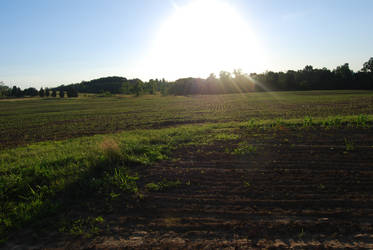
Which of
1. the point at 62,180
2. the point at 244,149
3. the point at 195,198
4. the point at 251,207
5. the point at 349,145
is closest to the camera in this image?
the point at 251,207

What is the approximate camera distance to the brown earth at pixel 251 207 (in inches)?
131

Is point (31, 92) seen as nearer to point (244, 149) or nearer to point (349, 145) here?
point (244, 149)

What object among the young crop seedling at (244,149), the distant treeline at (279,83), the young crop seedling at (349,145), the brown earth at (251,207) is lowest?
the brown earth at (251,207)

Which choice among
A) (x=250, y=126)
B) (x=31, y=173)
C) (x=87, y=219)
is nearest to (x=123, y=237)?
(x=87, y=219)

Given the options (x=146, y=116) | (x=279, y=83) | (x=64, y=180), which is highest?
(x=279, y=83)

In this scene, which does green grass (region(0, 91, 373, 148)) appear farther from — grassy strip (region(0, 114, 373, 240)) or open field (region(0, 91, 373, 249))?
grassy strip (region(0, 114, 373, 240))

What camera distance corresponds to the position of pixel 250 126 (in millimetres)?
11922

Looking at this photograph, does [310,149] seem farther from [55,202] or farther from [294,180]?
[55,202]

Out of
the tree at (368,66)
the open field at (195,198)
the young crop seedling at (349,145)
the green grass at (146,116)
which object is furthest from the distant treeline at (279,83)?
the open field at (195,198)

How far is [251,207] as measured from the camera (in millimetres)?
4102

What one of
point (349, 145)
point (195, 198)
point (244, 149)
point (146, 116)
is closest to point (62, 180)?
point (195, 198)

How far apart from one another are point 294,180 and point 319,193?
25.5 inches

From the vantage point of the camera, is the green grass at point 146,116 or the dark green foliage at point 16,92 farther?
the dark green foliage at point 16,92

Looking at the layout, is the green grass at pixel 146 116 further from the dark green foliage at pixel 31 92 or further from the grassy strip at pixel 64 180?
the dark green foliage at pixel 31 92
